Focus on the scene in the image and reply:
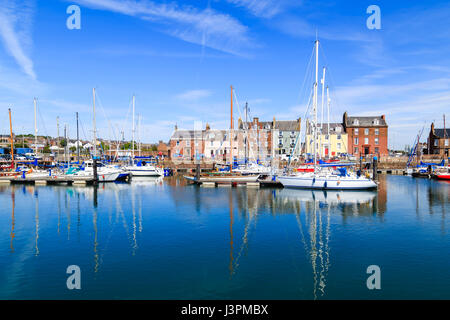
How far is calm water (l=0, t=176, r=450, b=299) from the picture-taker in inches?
542

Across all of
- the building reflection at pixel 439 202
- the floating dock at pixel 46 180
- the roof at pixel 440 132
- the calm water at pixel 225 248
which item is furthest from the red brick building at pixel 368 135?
the floating dock at pixel 46 180

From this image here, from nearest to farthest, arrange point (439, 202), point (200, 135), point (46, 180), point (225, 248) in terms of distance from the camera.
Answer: point (225, 248)
point (439, 202)
point (46, 180)
point (200, 135)

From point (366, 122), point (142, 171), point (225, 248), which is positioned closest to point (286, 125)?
point (366, 122)

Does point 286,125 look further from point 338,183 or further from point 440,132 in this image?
point 338,183

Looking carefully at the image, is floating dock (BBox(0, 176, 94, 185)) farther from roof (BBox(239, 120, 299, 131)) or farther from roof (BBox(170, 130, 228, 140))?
roof (BBox(239, 120, 299, 131))

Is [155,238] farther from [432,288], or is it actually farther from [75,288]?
[432,288]

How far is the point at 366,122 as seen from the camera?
281 ft

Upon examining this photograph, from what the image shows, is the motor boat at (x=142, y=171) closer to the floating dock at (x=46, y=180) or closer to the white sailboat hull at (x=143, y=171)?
the white sailboat hull at (x=143, y=171)

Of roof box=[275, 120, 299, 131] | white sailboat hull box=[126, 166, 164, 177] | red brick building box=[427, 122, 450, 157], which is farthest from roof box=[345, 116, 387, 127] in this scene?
white sailboat hull box=[126, 166, 164, 177]

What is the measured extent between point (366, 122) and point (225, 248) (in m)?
78.8

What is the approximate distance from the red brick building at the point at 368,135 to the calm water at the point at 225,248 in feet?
171
